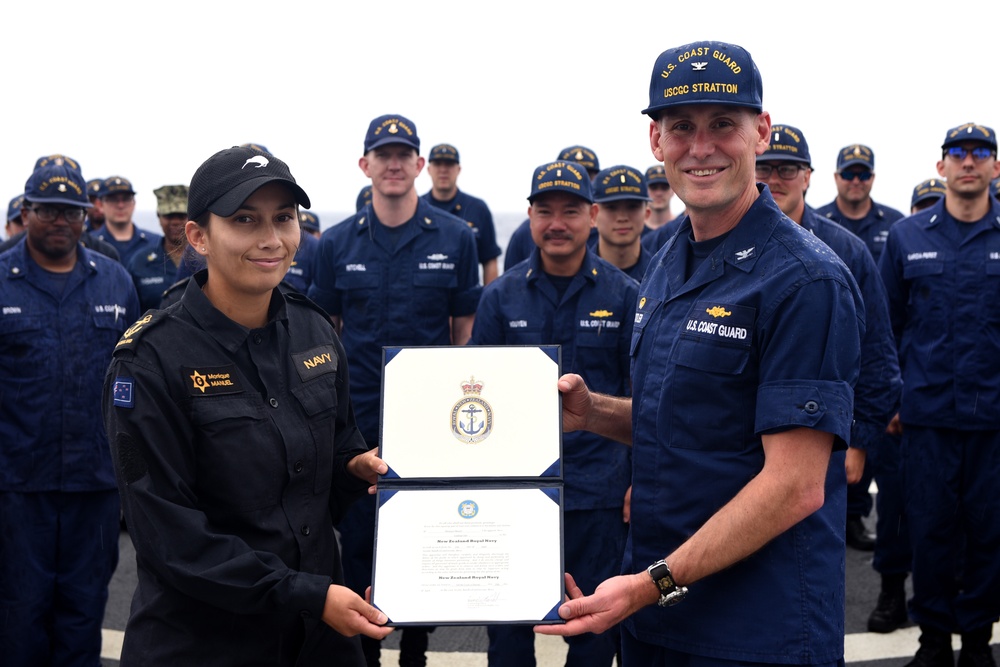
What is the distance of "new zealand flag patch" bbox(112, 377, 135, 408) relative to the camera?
225cm

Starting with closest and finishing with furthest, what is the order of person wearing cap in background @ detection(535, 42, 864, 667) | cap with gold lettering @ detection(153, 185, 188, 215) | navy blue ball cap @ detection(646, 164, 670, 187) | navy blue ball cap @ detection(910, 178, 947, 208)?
person wearing cap in background @ detection(535, 42, 864, 667), cap with gold lettering @ detection(153, 185, 188, 215), navy blue ball cap @ detection(910, 178, 947, 208), navy blue ball cap @ detection(646, 164, 670, 187)

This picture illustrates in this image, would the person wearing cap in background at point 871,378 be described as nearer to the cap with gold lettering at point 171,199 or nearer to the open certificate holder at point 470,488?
the open certificate holder at point 470,488

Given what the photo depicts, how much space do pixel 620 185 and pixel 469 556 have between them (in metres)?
3.62

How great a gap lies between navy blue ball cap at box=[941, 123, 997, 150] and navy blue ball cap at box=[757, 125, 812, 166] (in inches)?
40.7

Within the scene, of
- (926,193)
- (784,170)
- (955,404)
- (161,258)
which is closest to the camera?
(784,170)

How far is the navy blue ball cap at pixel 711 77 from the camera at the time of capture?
7.52ft

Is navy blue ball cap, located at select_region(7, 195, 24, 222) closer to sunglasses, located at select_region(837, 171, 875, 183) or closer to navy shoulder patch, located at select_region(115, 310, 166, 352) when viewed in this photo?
navy shoulder patch, located at select_region(115, 310, 166, 352)

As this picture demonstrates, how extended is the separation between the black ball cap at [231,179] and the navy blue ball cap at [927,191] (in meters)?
8.01

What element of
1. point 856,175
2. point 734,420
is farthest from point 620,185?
point 856,175

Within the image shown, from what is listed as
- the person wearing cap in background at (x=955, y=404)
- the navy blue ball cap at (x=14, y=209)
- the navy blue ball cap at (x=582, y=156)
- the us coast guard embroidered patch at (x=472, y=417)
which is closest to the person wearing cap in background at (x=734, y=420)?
the us coast guard embroidered patch at (x=472, y=417)

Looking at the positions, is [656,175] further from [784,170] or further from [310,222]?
[784,170]

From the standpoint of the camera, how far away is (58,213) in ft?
15.5

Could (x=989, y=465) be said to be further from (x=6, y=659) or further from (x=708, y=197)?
(x=6, y=659)

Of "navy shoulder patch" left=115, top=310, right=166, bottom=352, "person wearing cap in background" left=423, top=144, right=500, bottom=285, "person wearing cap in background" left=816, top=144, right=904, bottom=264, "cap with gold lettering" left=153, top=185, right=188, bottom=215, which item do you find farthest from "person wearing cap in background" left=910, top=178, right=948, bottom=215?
"navy shoulder patch" left=115, top=310, right=166, bottom=352
